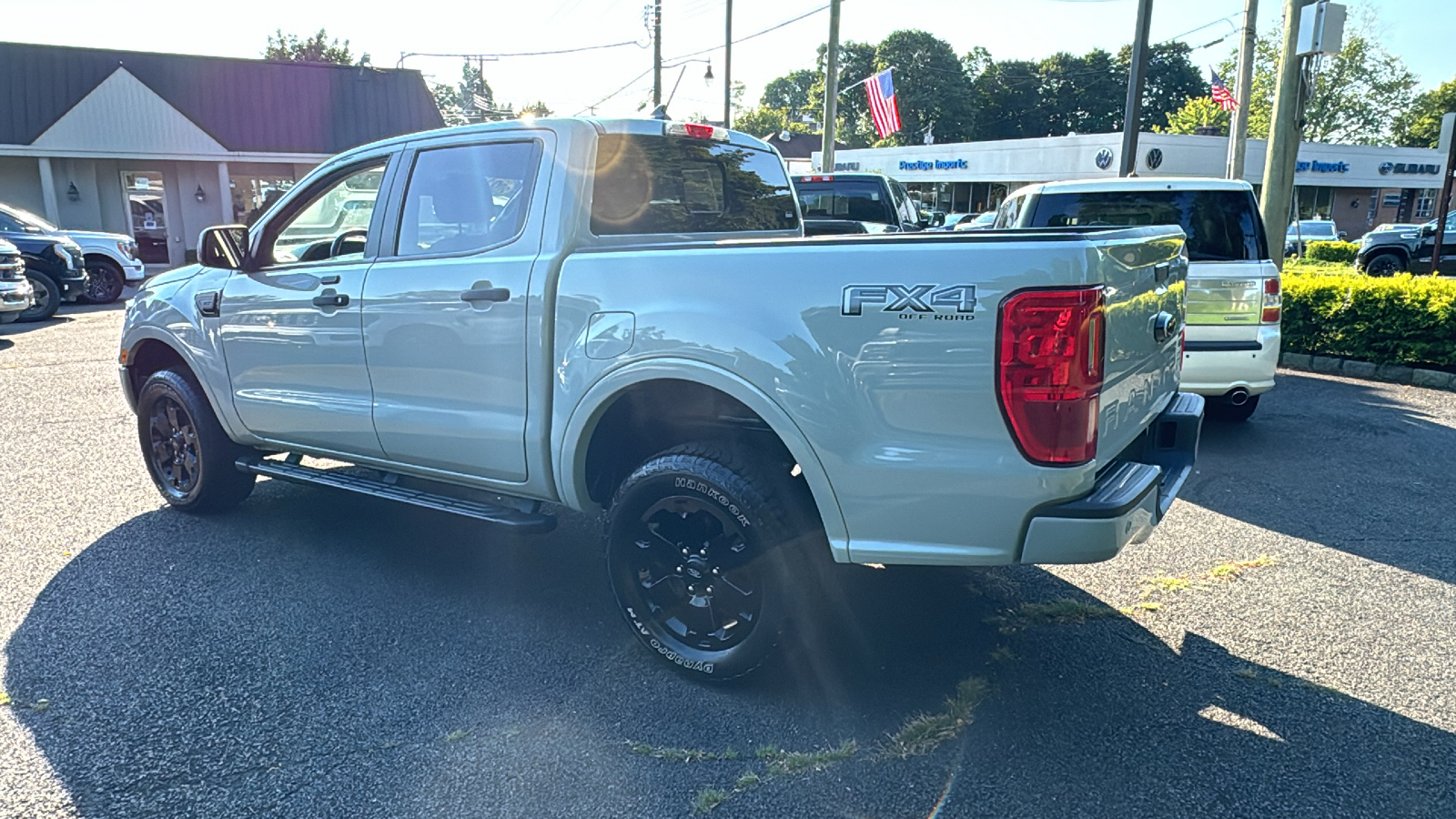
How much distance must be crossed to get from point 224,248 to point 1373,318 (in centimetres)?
977

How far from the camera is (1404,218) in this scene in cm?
4769

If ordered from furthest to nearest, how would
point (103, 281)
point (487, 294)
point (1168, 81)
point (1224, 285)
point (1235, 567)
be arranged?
point (1168, 81) < point (103, 281) < point (1224, 285) < point (1235, 567) < point (487, 294)

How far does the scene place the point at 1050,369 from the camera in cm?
267

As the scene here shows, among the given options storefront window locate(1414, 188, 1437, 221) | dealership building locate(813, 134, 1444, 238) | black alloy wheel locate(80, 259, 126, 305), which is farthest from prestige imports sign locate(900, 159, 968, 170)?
black alloy wheel locate(80, 259, 126, 305)

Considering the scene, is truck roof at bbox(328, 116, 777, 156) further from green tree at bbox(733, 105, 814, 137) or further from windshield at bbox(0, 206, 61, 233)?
green tree at bbox(733, 105, 814, 137)

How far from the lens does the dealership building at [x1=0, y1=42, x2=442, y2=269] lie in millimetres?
23266

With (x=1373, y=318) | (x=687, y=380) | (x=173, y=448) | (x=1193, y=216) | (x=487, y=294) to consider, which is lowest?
(x=173, y=448)

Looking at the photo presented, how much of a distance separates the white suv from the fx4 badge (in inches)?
162

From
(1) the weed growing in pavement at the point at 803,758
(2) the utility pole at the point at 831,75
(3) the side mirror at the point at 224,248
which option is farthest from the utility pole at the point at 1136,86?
(1) the weed growing in pavement at the point at 803,758

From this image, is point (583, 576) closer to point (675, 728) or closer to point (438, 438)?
point (438, 438)

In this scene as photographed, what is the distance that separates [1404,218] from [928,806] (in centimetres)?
5643

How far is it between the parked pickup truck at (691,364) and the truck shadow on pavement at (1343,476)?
5.81 ft

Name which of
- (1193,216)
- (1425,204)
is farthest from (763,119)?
(1193,216)

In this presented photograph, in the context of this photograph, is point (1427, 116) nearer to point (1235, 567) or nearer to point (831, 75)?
point (831, 75)
